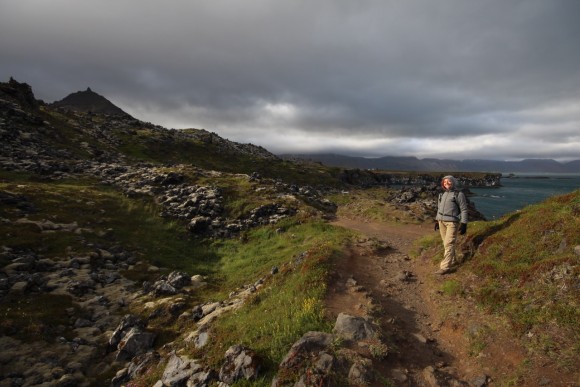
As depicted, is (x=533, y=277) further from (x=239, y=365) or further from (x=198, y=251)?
(x=198, y=251)

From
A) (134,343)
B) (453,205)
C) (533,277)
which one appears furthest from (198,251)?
(533,277)

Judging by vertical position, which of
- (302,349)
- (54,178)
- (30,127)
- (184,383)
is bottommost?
(184,383)

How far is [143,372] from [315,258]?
10.4 metres

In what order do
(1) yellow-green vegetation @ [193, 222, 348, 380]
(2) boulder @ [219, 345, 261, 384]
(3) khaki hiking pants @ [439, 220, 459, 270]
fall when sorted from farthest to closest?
(3) khaki hiking pants @ [439, 220, 459, 270]
(1) yellow-green vegetation @ [193, 222, 348, 380]
(2) boulder @ [219, 345, 261, 384]

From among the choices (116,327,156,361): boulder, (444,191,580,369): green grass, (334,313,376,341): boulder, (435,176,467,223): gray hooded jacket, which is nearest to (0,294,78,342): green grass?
(116,327,156,361): boulder

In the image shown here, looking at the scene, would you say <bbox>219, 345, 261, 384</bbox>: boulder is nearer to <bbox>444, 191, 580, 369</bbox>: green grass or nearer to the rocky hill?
the rocky hill

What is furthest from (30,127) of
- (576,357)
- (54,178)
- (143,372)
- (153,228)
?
(576,357)

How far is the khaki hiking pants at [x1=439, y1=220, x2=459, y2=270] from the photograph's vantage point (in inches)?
662

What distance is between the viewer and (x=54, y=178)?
46.0 meters

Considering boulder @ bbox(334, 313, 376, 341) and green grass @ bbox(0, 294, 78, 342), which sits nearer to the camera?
boulder @ bbox(334, 313, 376, 341)

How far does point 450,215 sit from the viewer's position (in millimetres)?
16875

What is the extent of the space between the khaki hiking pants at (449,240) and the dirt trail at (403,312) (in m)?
1.09

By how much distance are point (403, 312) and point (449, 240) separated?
5.18 metres

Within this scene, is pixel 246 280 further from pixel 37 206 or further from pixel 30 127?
pixel 30 127
